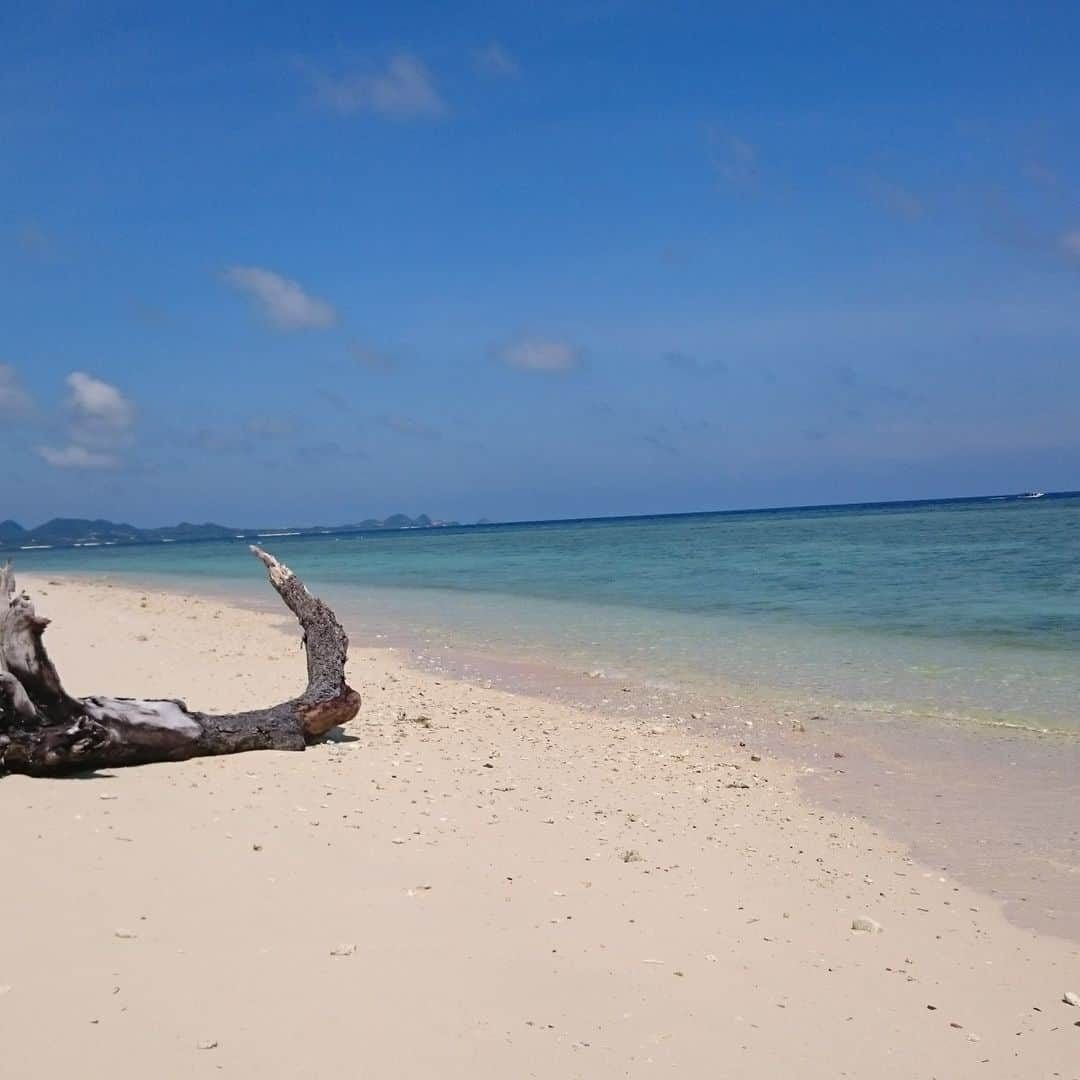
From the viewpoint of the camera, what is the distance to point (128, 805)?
5871mm

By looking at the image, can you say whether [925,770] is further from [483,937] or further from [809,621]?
[809,621]

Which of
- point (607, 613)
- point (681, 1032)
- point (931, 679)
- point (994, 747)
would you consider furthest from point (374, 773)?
point (607, 613)

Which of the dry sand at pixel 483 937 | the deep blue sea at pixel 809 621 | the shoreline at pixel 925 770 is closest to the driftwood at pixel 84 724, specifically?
the dry sand at pixel 483 937

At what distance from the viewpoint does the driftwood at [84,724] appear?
6293 mm

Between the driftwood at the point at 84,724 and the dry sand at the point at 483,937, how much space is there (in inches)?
7.0

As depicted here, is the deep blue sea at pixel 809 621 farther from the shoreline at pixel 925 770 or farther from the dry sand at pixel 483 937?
the dry sand at pixel 483 937

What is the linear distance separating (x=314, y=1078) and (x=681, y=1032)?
1351 millimetres

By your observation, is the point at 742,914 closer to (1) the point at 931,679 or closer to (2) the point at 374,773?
(2) the point at 374,773

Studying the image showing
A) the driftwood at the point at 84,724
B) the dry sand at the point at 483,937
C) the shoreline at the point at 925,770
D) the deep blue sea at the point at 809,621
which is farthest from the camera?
the deep blue sea at the point at 809,621

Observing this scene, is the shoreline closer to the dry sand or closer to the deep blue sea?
the dry sand

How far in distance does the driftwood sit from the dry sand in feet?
0.58

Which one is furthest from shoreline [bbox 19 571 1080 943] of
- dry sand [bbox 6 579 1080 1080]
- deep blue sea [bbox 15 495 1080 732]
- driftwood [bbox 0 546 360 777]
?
driftwood [bbox 0 546 360 777]

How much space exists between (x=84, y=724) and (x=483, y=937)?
3.30 m

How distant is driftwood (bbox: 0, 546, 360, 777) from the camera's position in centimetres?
629
